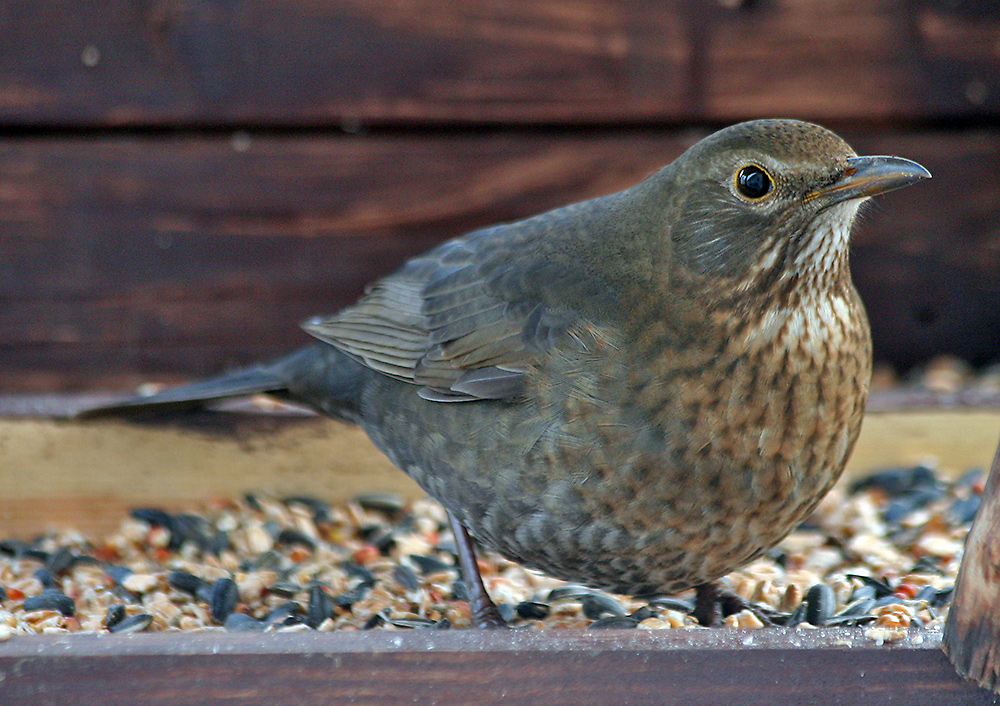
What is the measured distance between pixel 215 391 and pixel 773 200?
5.82 ft

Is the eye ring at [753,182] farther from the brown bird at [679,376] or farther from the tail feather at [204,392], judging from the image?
the tail feather at [204,392]

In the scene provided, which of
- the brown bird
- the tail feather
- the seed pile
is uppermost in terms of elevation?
the brown bird

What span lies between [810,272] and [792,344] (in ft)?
0.51

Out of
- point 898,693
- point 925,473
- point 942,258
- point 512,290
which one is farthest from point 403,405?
point 942,258

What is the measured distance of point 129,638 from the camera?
6.88 ft

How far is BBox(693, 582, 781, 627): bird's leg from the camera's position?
2.89 metres

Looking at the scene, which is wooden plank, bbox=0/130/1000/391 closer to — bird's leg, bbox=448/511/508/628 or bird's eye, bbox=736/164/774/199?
bird's leg, bbox=448/511/508/628

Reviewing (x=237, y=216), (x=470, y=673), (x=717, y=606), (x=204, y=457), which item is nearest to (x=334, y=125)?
(x=237, y=216)

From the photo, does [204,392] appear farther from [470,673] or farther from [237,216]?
[470,673]

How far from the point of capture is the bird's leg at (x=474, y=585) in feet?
9.25

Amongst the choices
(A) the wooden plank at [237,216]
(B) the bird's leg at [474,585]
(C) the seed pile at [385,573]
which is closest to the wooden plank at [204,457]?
(C) the seed pile at [385,573]

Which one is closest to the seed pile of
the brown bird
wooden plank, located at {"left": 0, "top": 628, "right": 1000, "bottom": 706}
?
the brown bird

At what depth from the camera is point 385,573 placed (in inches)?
126

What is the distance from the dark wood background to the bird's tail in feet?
1.80
